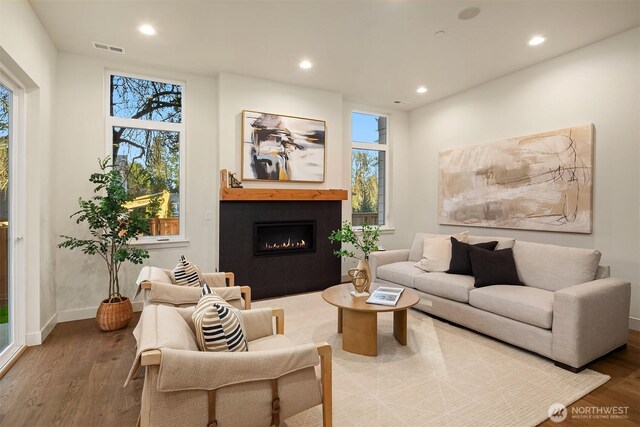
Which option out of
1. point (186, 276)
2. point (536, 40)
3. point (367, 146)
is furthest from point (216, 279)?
point (536, 40)

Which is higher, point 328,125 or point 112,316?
point 328,125

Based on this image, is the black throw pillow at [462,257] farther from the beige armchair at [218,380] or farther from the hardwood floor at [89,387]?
the beige armchair at [218,380]

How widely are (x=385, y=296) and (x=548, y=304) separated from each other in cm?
131

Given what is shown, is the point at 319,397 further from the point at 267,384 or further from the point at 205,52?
the point at 205,52

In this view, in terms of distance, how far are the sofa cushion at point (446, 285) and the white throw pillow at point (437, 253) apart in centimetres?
18

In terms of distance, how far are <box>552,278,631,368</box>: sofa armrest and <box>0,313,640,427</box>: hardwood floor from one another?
0.19m

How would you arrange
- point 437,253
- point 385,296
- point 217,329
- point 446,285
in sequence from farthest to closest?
point 437,253, point 446,285, point 385,296, point 217,329

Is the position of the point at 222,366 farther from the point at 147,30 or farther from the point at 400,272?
the point at 147,30

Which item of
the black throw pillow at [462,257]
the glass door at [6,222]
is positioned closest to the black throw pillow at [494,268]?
the black throw pillow at [462,257]

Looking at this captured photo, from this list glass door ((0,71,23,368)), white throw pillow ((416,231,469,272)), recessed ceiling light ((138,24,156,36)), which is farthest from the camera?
white throw pillow ((416,231,469,272))

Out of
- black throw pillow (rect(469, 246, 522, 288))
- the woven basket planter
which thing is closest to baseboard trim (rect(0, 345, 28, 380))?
the woven basket planter

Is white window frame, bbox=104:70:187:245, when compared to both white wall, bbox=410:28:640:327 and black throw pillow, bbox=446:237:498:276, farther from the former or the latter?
white wall, bbox=410:28:640:327

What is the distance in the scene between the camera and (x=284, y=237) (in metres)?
4.77

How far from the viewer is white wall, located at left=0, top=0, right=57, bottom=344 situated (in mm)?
2650
